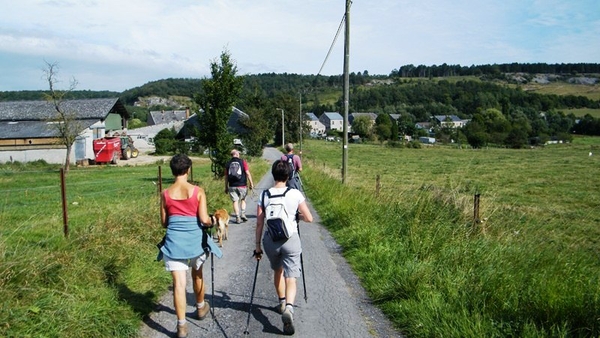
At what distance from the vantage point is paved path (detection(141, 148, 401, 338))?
4.61 metres

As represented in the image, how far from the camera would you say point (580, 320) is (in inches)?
159

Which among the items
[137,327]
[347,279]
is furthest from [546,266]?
[137,327]

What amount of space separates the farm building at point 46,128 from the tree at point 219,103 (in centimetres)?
2196

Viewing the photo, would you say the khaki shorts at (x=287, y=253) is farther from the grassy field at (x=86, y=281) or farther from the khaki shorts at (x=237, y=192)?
the khaki shorts at (x=237, y=192)

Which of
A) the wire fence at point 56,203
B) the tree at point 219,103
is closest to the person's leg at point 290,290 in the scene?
the wire fence at point 56,203

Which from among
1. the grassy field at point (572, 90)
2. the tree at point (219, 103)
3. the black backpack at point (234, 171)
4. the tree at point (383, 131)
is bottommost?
the tree at point (383, 131)

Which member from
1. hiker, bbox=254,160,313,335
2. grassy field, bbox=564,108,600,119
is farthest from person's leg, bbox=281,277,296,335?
grassy field, bbox=564,108,600,119

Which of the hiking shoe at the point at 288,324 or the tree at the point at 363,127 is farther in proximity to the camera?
the tree at the point at 363,127

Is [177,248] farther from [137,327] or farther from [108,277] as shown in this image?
[108,277]

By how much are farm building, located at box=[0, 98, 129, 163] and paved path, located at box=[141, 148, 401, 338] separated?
3265cm

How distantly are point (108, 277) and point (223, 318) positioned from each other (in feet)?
5.53

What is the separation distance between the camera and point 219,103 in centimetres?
1684

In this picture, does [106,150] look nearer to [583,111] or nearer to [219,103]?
[219,103]

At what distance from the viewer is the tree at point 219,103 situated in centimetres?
1676
